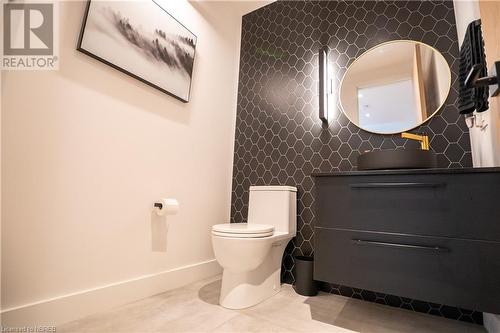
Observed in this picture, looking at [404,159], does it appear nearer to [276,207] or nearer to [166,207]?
[276,207]

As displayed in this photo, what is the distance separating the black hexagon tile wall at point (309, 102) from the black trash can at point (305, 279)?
15 cm

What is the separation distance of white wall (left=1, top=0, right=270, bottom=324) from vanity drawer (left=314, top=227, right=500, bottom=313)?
3.55ft

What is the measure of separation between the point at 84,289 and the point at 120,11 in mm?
1598

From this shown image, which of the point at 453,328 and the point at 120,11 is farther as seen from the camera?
the point at 120,11

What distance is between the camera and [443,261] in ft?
3.47

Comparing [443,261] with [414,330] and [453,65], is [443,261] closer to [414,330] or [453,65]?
[414,330]

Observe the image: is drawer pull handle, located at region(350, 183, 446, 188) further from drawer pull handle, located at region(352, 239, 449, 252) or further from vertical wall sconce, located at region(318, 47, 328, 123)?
vertical wall sconce, located at region(318, 47, 328, 123)

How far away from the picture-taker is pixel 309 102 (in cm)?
214

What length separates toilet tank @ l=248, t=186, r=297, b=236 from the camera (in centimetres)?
190

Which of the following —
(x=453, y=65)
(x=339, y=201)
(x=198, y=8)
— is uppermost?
(x=198, y=8)

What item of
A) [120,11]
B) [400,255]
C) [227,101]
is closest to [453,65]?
[400,255]

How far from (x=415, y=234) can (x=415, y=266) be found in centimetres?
14

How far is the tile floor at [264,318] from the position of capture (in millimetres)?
1260

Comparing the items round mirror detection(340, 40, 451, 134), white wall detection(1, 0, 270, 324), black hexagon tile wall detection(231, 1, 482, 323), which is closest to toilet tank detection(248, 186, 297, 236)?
black hexagon tile wall detection(231, 1, 482, 323)
